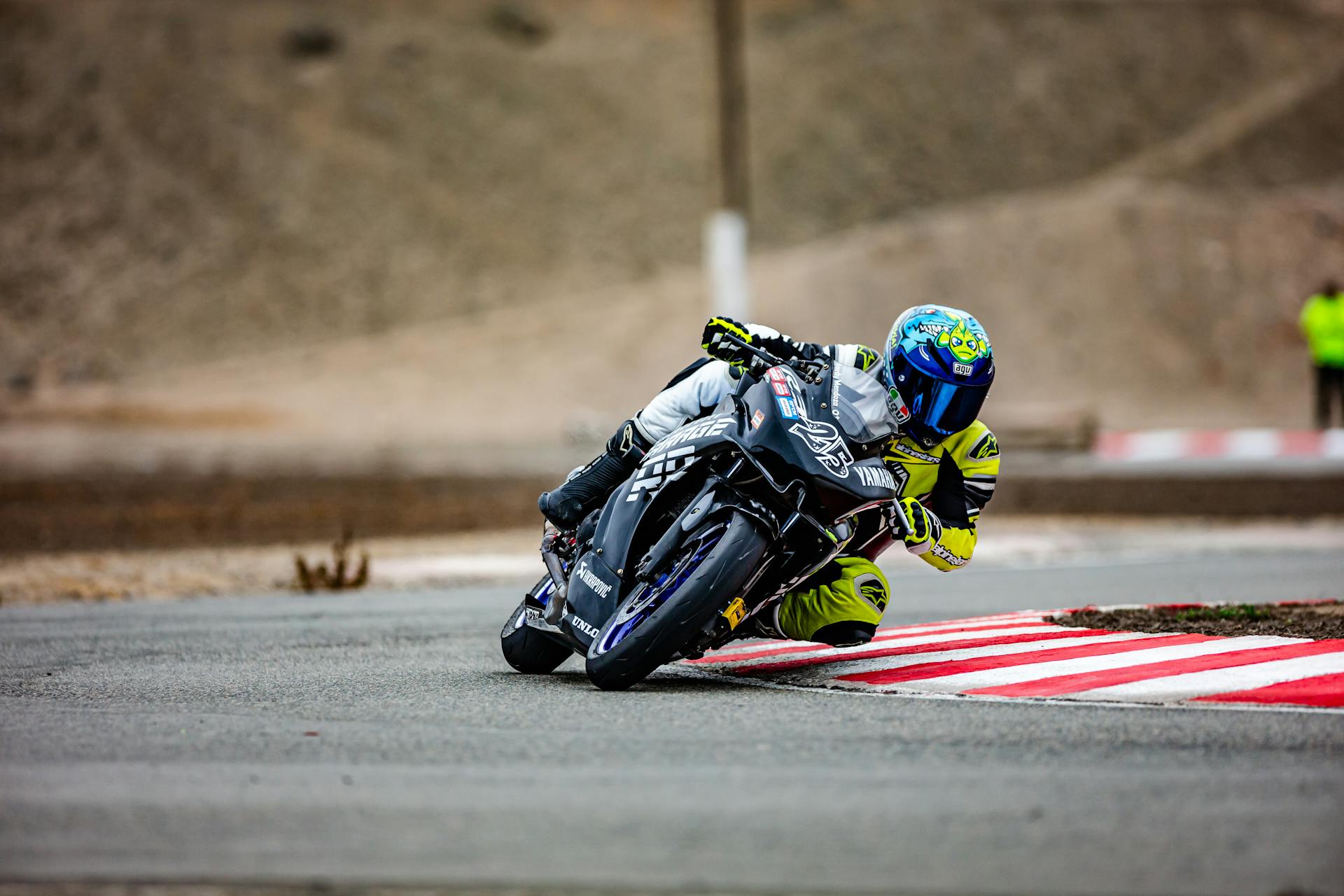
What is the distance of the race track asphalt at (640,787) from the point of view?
181 inches

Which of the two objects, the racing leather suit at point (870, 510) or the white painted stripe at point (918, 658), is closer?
the racing leather suit at point (870, 510)

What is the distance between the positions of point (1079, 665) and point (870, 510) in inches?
48.8

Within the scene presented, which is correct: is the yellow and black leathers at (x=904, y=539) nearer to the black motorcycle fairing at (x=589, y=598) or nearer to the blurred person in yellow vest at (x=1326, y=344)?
the black motorcycle fairing at (x=589, y=598)

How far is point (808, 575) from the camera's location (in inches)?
295

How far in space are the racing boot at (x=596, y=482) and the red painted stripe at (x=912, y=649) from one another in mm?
1085

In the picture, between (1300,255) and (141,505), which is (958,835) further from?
(1300,255)

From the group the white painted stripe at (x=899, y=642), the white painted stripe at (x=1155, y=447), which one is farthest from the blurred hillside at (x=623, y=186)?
the white painted stripe at (x=899, y=642)

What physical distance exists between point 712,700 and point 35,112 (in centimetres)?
6204

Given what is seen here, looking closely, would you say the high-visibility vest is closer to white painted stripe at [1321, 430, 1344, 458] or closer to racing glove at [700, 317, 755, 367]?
white painted stripe at [1321, 430, 1344, 458]

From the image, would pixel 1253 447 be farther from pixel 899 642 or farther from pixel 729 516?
pixel 729 516

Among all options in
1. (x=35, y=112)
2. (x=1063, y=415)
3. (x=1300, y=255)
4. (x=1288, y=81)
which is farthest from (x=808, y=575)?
(x=1288, y=81)

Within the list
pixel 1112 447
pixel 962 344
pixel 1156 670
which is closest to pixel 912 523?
pixel 962 344

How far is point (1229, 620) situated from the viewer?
940cm

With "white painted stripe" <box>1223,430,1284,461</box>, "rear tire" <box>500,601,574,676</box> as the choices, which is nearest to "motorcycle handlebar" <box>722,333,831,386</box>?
"rear tire" <box>500,601,574,676</box>
